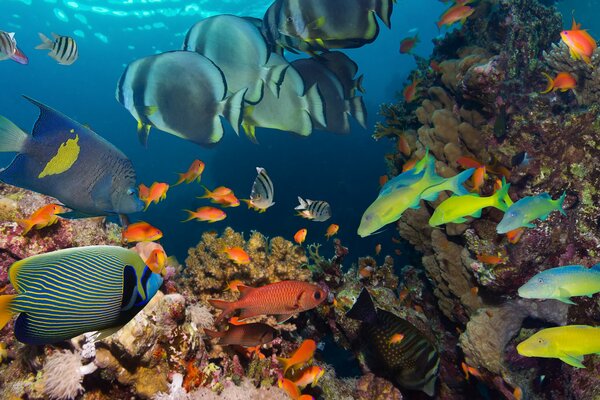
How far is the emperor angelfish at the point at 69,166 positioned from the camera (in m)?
1.60

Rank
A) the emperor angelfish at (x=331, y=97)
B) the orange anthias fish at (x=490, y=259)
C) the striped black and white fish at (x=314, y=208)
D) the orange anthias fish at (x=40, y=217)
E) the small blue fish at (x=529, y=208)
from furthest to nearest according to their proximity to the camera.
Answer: the striped black and white fish at (x=314, y=208) → the orange anthias fish at (x=490, y=259) → the orange anthias fish at (x=40, y=217) → the small blue fish at (x=529, y=208) → the emperor angelfish at (x=331, y=97)

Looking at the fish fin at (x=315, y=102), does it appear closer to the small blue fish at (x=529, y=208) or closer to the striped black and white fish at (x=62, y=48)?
the small blue fish at (x=529, y=208)

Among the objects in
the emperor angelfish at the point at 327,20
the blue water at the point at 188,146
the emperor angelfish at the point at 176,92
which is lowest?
the blue water at the point at 188,146

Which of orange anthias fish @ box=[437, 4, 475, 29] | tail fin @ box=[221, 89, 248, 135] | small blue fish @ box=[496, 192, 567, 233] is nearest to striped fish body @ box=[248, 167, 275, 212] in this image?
tail fin @ box=[221, 89, 248, 135]

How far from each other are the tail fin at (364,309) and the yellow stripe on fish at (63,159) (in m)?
2.93

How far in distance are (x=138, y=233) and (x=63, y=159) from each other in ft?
9.45

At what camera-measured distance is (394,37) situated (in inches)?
1802

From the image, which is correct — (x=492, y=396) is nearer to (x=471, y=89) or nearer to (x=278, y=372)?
(x=278, y=372)

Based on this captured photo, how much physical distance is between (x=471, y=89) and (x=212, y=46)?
5.45 metres

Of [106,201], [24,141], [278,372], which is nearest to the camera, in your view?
[24,141]

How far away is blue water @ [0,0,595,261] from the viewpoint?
19.3 m

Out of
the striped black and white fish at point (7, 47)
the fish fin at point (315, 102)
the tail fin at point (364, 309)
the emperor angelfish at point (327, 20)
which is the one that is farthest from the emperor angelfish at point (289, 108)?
the striped black and white fish at point (7, 47)

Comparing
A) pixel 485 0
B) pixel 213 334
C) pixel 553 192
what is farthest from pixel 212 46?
pixel 485 0

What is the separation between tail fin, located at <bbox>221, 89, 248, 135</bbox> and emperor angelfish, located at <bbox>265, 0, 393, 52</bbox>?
52 centimetres
